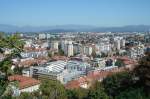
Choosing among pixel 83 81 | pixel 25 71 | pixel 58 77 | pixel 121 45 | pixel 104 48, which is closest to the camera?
pixel 83 81

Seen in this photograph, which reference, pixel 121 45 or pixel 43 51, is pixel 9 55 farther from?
pixel 121 45

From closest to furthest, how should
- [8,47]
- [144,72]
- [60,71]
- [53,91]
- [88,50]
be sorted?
1. [8,47]
2. [144,72]
3. [53,91]
4. [60,71]
5. [88,50]

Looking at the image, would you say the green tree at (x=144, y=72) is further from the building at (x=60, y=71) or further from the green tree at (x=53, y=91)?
the building at (x=60, y=71)

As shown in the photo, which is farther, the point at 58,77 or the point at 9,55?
the point at 58,77

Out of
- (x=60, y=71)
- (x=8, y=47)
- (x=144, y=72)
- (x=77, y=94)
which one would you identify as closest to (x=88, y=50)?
(x=60, y=71)

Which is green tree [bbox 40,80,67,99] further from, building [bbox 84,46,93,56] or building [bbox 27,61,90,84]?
building [bbox 84,46,93,56]

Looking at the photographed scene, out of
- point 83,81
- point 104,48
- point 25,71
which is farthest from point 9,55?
point 104,48

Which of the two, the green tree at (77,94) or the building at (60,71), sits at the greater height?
the green tree at (77,94)

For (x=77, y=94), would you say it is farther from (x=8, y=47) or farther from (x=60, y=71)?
(x=60, y=71)

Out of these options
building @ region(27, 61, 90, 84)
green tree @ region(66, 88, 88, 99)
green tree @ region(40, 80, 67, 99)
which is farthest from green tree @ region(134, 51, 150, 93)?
building @ region(27, 61, 90, 84)

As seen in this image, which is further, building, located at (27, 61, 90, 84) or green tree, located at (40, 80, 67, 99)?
building, located at (27, 61, 90, 84)

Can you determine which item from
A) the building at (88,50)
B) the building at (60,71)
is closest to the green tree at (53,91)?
the building at (60,71)
